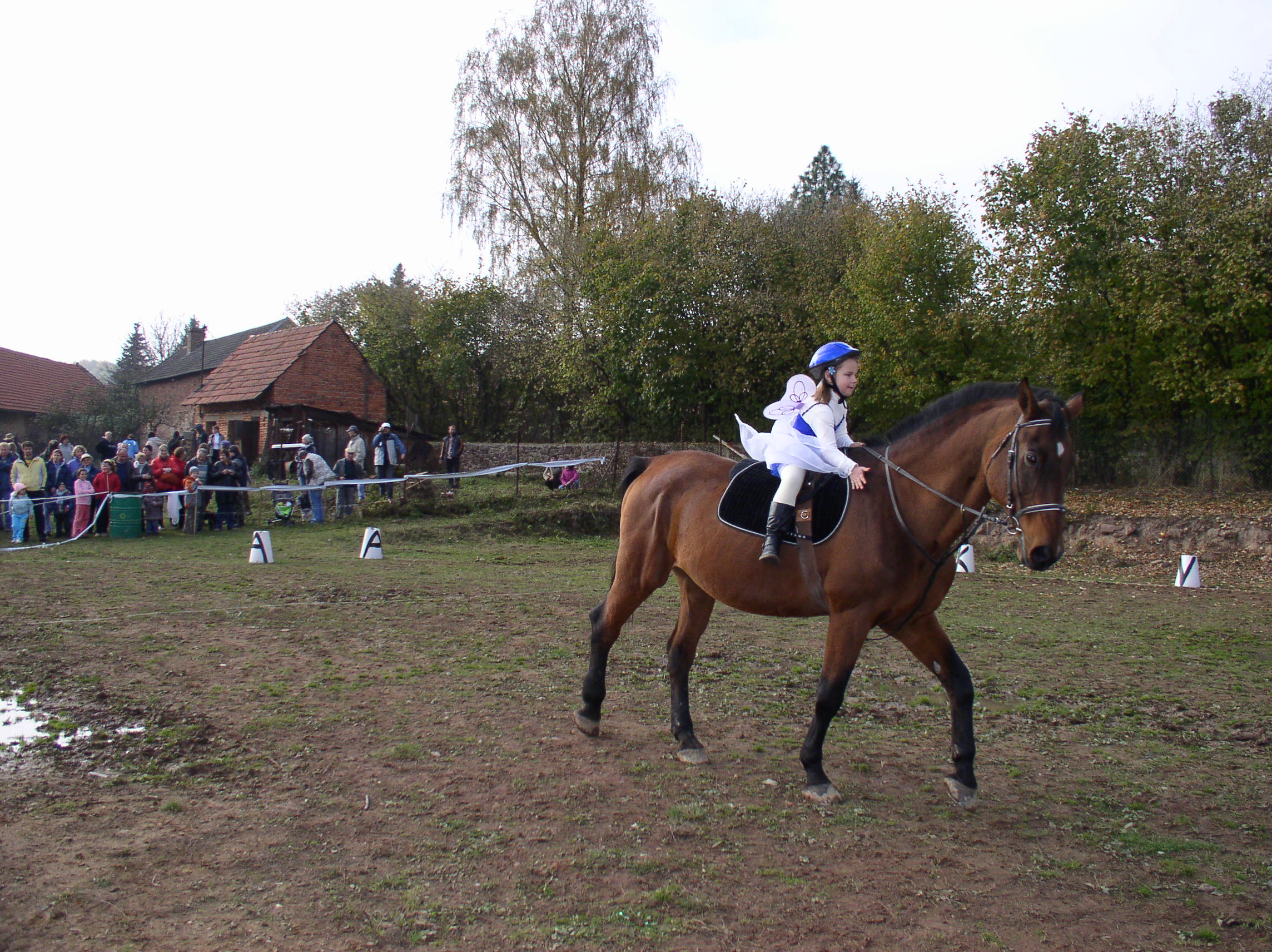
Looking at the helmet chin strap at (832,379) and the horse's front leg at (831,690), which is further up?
the helmet chin strap at (832,379)

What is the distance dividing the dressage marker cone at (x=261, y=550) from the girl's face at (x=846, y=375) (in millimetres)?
11934

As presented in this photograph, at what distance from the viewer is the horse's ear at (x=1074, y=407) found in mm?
4806

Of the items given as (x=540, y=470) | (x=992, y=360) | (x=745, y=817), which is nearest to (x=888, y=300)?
(x=992, y=360)

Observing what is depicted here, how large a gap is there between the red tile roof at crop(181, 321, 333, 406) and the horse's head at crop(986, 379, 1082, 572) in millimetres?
31886

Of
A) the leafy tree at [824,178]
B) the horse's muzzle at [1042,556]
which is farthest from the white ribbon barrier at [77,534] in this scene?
the leafy tree at [824,178]

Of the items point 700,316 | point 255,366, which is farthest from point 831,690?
point 255,366

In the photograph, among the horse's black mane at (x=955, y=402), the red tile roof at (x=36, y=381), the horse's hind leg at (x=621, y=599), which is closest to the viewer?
the horse's black mane at (x=955, y=402)

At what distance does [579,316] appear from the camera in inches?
1262

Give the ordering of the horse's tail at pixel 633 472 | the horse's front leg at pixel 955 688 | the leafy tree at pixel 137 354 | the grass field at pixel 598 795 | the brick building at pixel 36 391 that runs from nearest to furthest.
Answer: the grass field at pixel 598 795
the horse's front leg at pixel 955 688
the horse's tail at pixel 633 472
the brick building at pixel 36 391
the leafy tree at pixel 137 354

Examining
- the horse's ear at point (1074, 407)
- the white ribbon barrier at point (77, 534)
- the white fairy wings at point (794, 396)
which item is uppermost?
the white fairy wings at point (794, 396)

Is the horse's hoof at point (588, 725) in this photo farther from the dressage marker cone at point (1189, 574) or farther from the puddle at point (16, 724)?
the dressage marker cone at point (1189, 574)

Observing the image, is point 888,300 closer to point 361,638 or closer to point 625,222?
point 625,222

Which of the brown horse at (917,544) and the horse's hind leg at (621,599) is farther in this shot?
the horse's hind leg at (621,599)

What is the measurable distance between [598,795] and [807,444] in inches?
95.9
